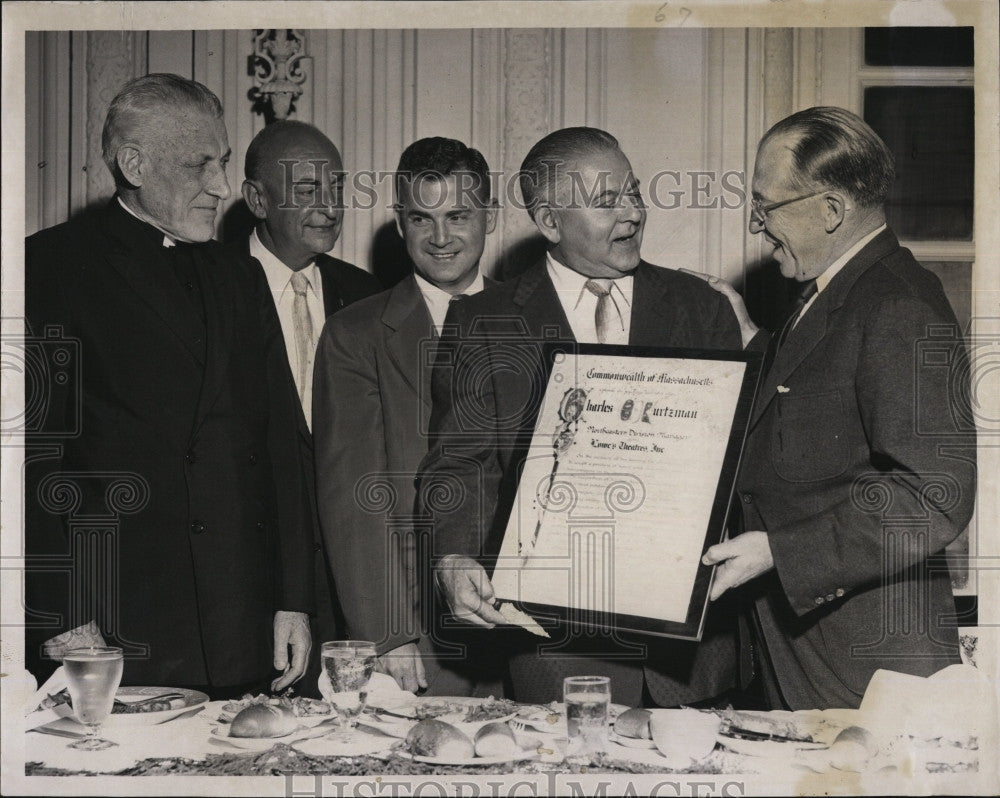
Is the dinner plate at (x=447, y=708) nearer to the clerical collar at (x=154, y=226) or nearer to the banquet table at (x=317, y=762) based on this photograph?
the banquet table at (x=317, y=762)

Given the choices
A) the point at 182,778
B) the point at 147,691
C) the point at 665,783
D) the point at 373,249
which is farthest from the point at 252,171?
the point at 665,783

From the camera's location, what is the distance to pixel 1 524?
2.90 m

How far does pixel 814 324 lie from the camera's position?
2695 millimetres

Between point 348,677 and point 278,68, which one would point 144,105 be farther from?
point 348,677

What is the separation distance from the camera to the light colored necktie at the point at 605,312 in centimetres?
280

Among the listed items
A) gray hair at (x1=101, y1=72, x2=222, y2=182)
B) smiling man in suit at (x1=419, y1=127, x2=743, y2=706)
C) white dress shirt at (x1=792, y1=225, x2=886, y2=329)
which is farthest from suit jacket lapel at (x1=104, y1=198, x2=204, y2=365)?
white dress shirt at (x1=792, y1=225, x2=886, y2=329)

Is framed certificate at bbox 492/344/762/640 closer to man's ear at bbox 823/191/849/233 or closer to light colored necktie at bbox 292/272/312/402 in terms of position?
man's ear at bbox 823/191/849/233

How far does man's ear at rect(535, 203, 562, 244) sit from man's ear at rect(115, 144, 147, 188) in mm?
920

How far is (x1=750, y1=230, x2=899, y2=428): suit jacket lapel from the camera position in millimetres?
→ 2688

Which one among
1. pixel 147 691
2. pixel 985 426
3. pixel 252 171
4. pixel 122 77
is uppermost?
pixel 122 77

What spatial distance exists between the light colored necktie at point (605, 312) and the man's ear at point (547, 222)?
0.44 ft

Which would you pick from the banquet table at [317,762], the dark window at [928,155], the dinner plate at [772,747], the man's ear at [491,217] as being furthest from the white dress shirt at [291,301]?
the dark window at [928,155]

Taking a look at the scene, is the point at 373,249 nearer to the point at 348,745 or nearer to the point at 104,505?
the point at 104,505

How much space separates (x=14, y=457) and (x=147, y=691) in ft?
2.14
